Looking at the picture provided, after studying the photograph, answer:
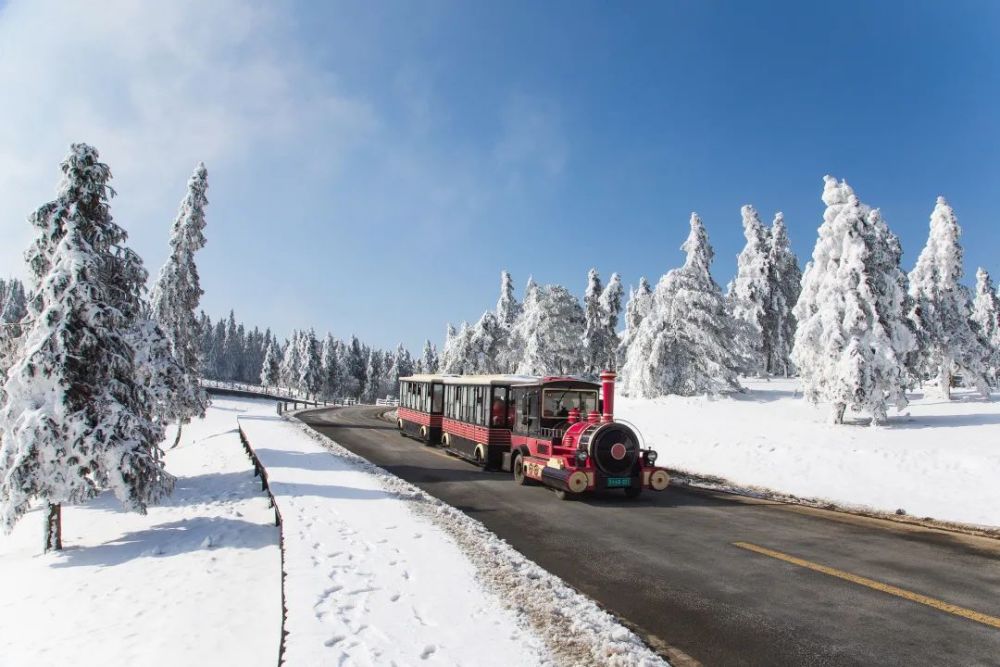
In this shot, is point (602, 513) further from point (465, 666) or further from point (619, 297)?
point (619, 297)

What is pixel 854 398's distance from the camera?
21.4 metres

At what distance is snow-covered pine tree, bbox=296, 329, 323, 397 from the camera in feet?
294

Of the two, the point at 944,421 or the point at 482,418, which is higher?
the point at 944,421

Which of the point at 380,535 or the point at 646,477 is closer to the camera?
the point at 380,535

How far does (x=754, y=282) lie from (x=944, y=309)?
16155mm

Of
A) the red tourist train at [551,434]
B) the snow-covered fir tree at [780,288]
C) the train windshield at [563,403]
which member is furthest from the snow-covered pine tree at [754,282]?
the train windshield at [563,403]

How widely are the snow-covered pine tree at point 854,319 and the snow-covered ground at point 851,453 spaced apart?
4.50 ft

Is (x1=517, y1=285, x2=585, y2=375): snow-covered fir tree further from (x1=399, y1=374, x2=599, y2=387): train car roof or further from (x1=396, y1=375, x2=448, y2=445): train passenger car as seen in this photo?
(x1=399, y1=374, x2=599, y2=387): train car roof

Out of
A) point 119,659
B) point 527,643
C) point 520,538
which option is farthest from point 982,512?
point 119,659

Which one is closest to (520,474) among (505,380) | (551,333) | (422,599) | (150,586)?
(505,380)

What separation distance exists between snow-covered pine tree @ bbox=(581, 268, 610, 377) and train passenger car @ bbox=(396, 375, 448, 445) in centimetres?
3173

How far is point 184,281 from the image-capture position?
104 ft

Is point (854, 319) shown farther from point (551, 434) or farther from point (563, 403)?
point (551, 434)

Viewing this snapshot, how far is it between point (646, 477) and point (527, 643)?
927cm
